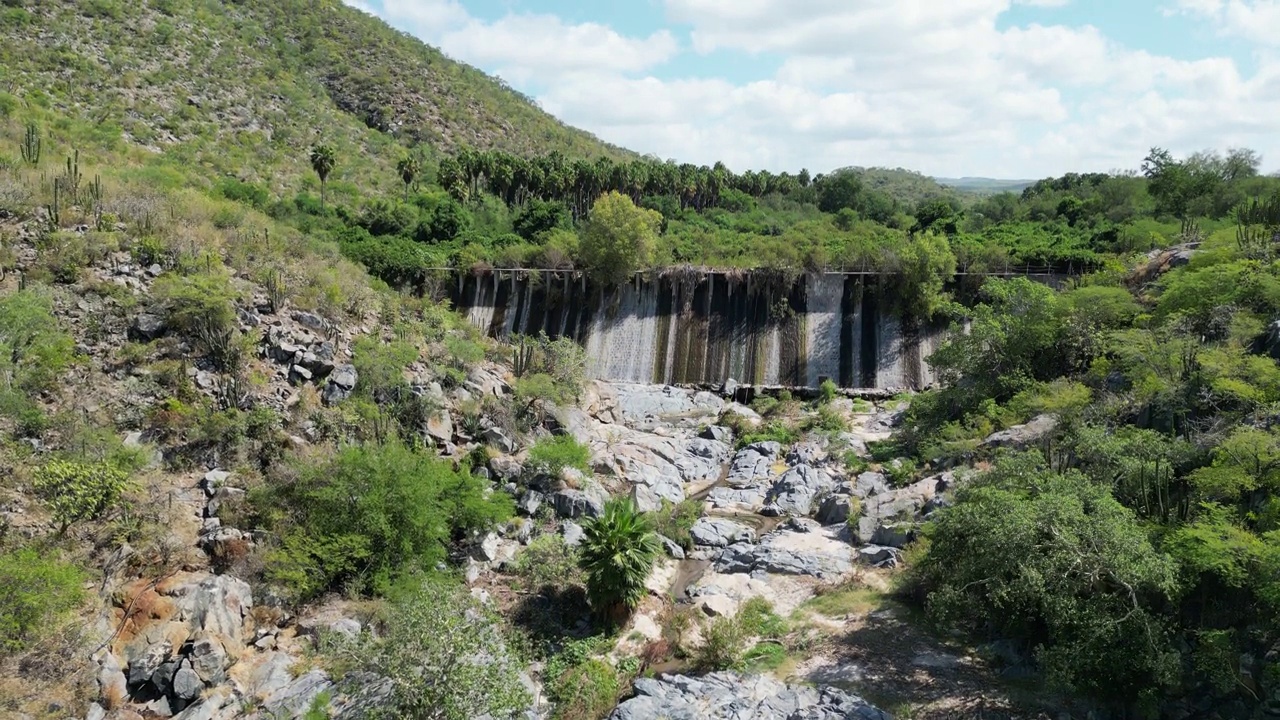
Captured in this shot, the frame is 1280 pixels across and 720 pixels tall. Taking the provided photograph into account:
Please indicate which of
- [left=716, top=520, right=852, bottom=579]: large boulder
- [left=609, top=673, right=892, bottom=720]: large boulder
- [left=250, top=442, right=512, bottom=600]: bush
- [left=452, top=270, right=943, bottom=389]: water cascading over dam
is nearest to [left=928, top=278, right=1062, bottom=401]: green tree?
[left=452, top=270, right=943, bottom=389]: water cascading over dam

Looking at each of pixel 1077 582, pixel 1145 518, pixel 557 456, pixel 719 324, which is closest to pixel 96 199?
pixel 557 456

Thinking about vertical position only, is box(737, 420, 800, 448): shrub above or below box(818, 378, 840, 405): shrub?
below

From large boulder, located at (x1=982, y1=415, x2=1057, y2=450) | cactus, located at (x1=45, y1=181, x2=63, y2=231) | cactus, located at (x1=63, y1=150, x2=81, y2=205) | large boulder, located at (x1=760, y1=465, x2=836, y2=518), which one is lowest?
large boulder, located at (x1=760, y1=465, x2=836, y2=518)

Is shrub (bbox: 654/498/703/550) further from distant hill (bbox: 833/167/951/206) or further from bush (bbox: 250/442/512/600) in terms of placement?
distant hill (bbox: 833/167/951/206)

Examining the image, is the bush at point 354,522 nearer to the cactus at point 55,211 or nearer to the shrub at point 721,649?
the shrub at point 721,649

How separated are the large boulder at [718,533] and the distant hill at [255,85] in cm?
3500

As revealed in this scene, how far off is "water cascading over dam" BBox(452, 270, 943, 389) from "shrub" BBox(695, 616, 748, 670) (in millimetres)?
22503

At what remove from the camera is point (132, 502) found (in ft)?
51.9

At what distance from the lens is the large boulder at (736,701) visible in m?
13.2

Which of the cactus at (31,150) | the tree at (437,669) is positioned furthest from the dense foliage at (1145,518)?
the cactus at (31,150)

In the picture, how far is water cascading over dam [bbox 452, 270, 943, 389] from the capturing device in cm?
3678

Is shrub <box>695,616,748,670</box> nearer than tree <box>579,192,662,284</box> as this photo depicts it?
Yes

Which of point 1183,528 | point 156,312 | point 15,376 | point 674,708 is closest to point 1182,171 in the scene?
point 1183,528

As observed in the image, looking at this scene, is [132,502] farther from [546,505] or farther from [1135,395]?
[1135,395]
